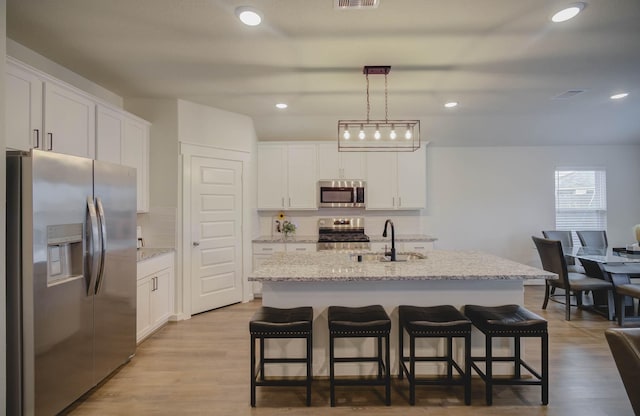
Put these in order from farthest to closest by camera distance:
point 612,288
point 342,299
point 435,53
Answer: point 612,288, point 435,53, point 342,299

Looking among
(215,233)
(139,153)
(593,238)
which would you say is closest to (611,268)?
(593,238)

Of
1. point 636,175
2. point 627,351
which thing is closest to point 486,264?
point 627,351

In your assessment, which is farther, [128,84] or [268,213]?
[268,213]

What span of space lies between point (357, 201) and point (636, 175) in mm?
4939

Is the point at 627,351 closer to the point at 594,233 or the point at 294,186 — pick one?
the point at 294,186

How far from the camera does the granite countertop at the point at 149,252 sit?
3332 millimetres

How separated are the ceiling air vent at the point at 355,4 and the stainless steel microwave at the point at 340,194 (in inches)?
127

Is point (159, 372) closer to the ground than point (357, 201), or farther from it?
closer to the ground

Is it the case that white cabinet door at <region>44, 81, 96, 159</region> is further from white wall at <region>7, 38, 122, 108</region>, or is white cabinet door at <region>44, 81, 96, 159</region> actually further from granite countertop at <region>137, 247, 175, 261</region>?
granite countertop at <region>137, 247, 175, 261</region>

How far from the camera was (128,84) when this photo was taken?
11.6ft

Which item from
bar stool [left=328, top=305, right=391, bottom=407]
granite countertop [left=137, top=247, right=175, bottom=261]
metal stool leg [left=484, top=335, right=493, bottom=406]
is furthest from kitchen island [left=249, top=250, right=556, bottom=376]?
granite countertop [left=137, top=247, right=175, bottom=261]

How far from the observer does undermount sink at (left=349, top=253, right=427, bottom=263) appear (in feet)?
9.89

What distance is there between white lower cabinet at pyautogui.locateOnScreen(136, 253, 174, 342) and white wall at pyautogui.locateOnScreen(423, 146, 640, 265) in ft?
13.5

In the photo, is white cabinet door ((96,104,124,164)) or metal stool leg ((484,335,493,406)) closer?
metal stool leg ((484,335,493,406))
